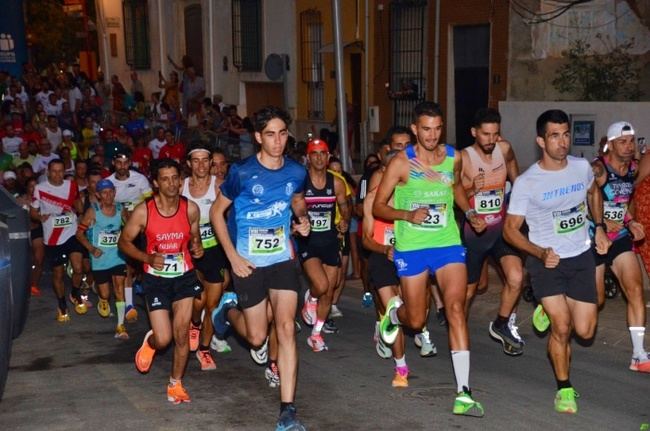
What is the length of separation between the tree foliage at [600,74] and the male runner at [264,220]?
12.2m

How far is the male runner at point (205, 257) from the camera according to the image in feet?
32.5

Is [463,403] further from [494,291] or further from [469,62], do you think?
[469,62]

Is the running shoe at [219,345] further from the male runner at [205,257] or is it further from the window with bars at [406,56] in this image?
the window with bars at [406,56]

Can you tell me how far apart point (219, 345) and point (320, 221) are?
155 centimetres

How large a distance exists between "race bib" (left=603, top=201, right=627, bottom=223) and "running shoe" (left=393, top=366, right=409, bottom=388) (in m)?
2.23

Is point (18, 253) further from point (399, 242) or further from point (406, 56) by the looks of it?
point (406, 56)

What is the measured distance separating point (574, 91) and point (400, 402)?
1251 cm

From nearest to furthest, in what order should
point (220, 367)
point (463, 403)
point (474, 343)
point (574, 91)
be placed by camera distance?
point (463, 403), point (220, 367), point (474, 343), point (574, 91)

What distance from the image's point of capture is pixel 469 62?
22.1m

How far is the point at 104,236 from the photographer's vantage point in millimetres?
12344

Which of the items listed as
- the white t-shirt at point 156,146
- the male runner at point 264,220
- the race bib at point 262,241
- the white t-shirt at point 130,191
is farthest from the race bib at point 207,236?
the white t-shirt at point 156,146

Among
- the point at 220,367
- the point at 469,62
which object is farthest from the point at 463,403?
the point at 469,62

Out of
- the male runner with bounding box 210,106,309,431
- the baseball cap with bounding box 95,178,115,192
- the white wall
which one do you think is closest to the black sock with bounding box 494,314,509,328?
the male runner with bounding box 210,106,309,431

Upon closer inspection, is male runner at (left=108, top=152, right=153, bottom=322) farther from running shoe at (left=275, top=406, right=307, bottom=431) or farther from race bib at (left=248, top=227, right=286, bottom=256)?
running shoe at (left=275, top=406, right=307, bottom=431)
